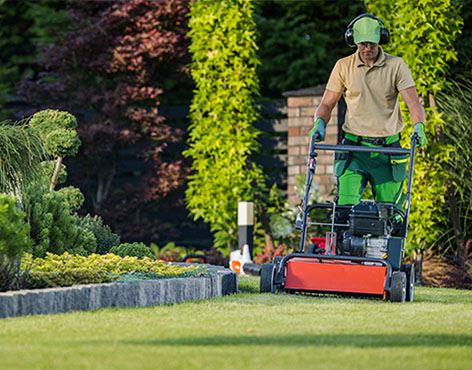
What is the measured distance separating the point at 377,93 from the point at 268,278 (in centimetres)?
163

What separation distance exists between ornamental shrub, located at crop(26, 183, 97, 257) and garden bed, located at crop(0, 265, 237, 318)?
157 cm

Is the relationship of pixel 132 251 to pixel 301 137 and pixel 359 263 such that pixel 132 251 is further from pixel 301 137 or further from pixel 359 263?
pixel 301 137

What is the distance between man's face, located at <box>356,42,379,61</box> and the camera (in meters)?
6.70

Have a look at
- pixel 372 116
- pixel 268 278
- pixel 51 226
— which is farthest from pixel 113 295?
pixel 372 116

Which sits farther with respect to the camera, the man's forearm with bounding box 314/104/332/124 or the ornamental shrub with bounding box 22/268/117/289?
the man's forearm with bounding box 314/104/332/124

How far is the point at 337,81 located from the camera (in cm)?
698

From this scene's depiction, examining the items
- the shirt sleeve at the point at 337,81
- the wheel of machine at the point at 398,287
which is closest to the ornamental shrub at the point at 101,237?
the shirt sleeve at the point at 337,81

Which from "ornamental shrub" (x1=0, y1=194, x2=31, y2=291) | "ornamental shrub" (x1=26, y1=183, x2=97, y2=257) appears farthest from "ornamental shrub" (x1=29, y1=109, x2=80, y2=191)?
"ornamental shrub" (x1=0, y1=194, x2=31, y2=291)

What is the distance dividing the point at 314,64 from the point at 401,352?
34.4ft

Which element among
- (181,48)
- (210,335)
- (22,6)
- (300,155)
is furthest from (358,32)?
(22,6)

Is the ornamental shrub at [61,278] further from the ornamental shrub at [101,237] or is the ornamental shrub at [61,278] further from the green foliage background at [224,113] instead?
the green foliage background at [224,113]

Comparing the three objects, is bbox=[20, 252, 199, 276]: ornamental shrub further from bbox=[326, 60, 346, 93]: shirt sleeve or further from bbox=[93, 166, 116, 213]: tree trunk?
bbox=[93, 166, 116, 213]: tree trunk

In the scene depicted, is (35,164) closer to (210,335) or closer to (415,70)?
(210,335)

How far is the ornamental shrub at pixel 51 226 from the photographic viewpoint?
7359mm
